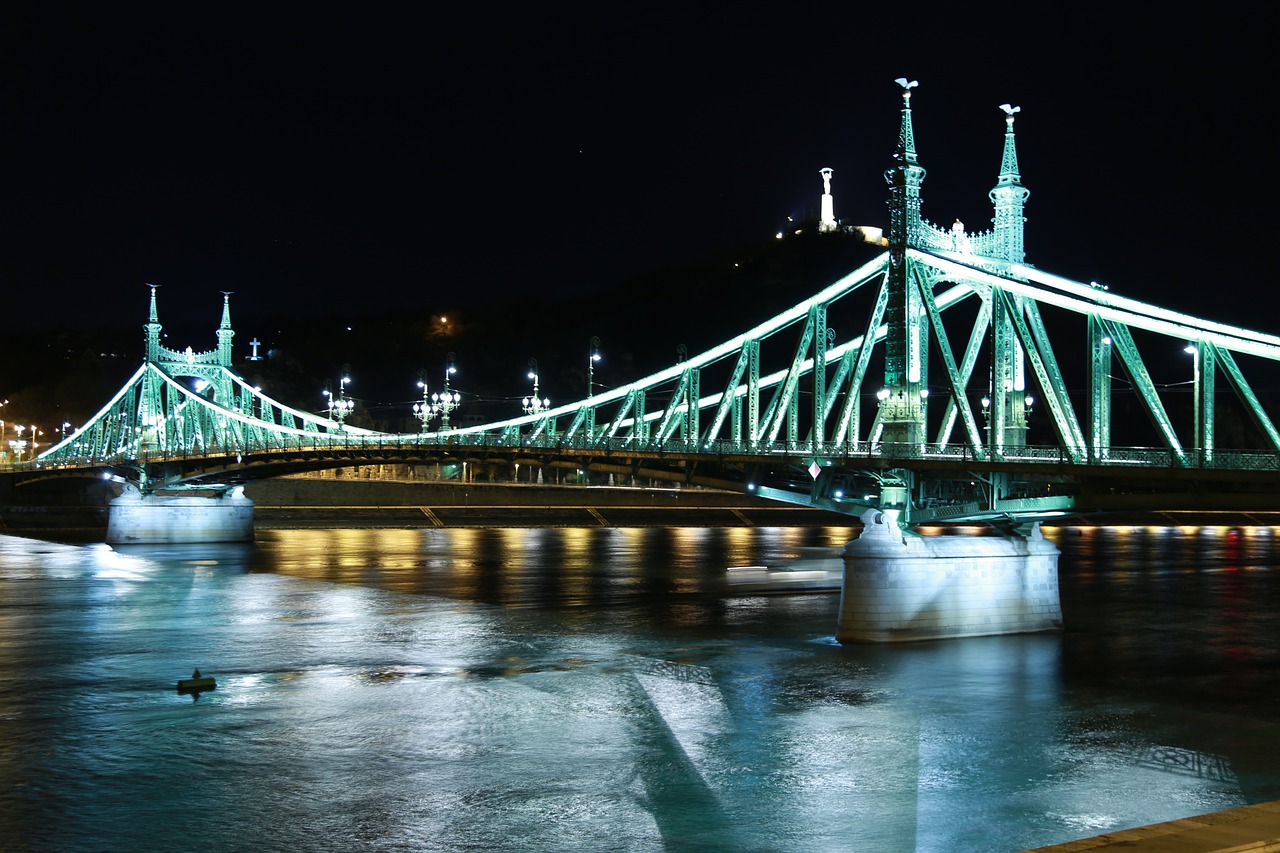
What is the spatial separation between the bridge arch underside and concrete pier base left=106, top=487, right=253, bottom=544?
16.9 m

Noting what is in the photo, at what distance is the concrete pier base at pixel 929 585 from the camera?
92.2 feet

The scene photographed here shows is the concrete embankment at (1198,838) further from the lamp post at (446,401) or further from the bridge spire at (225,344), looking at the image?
the bridge spire at (225,344)

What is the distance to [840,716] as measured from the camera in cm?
2189

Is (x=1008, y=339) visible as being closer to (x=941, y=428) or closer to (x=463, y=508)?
(x=941, y=428)

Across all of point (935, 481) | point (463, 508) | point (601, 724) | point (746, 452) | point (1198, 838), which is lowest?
point (601, 724)

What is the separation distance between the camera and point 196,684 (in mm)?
24672

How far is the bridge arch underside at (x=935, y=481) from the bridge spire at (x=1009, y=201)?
8.63 metres

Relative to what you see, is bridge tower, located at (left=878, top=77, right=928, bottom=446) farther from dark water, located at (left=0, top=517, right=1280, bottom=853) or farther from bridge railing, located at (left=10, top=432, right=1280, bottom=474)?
dark water, located at (left=0, top=517, right=1280, bottom=853)

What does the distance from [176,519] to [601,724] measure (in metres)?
55.6

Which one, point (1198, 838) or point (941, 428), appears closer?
point (1198, 838)

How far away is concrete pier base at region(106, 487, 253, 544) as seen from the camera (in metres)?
70.0

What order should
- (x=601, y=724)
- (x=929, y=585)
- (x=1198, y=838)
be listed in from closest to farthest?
(x=1198, y=838) < (x=601, y=724) < (x=929, y=585)

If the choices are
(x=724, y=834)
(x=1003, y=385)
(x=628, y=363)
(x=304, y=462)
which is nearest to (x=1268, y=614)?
(x=1003, y=385)

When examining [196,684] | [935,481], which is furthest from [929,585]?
[196,684]
